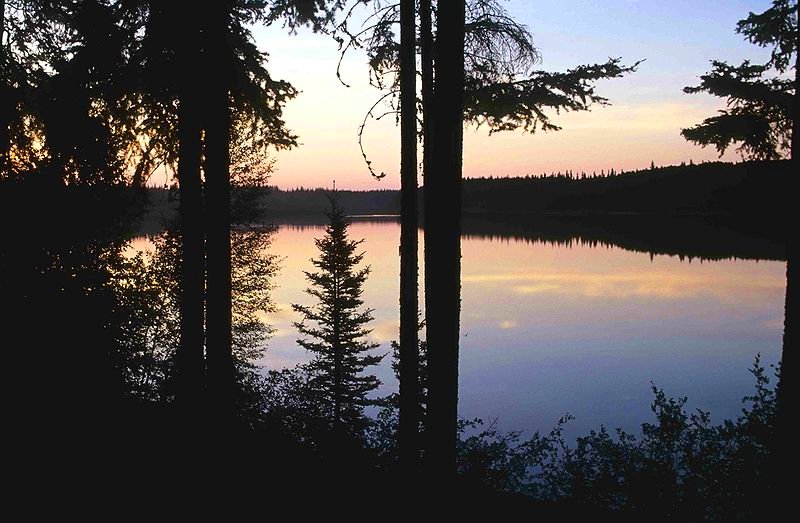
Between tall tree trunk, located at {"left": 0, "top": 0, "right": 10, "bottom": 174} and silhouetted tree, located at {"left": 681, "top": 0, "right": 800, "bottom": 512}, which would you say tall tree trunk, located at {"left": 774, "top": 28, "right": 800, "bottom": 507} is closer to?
silhouetted tree, located at {"left": 681, "top": 0, "right": 800, "bottom": 512}

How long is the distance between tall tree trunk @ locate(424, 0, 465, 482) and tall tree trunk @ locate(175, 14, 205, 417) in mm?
4349

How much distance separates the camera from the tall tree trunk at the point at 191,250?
9883 mm

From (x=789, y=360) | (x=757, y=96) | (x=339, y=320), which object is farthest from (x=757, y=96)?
(x=339, y=320)

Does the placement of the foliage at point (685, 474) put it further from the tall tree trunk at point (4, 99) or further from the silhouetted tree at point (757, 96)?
Answer: the tall tree trunk at point (4, 99)

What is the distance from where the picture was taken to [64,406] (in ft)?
33.9

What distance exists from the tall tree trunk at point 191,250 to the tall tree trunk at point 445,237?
4.35 m

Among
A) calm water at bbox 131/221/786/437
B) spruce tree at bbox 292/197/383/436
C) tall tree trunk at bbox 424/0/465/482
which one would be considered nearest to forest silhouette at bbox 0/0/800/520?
tall tree trunk at bbox 424/0/465/482

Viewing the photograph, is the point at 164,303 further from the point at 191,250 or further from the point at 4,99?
the point at 191,250

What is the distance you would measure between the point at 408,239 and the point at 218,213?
3158 mm

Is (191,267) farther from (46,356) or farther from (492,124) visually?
(492,124)

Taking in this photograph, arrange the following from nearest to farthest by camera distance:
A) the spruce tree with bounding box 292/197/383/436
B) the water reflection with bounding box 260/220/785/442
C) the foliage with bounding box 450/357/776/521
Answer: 1. the foliage with bounding box 450/357/776/521
2. the spruce tree with bounding box 292/197/383/436
3. the water reflection with bounding box 260/220/785/442

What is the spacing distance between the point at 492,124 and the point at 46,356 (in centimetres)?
892

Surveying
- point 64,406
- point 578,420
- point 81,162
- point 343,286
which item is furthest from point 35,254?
point 578,420

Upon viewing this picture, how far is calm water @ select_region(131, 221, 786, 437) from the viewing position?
42.8 meters
